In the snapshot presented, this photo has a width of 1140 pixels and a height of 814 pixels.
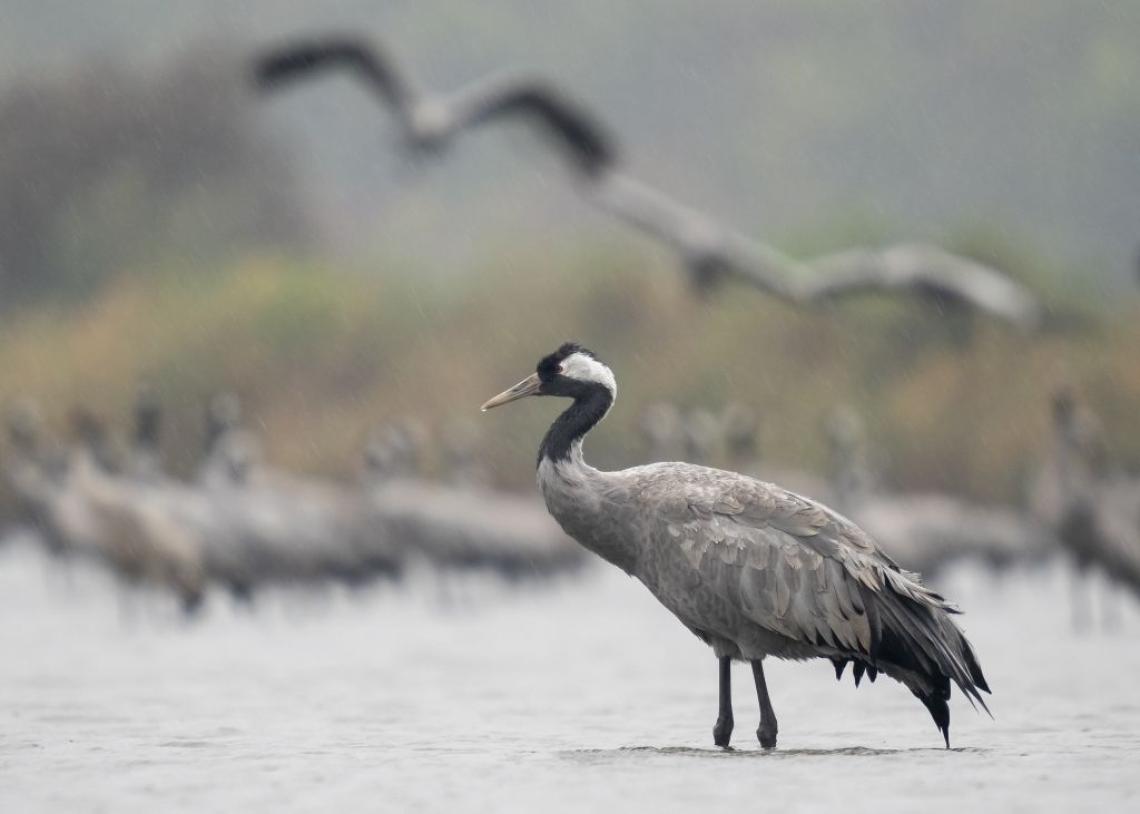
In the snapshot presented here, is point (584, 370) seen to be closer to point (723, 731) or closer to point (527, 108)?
point (723, 731)

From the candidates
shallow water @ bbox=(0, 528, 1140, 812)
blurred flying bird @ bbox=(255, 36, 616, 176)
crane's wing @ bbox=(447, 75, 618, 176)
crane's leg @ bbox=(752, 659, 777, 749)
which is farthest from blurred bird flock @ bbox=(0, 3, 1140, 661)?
crane's leg @ bbox=(752, 659, 777, 749)

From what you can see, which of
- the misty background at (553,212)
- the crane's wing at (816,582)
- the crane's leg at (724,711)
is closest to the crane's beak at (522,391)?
the crane's wing at (816,582)

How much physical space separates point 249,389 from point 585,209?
446 inches

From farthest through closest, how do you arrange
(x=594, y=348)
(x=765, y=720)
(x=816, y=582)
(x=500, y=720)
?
(x=594, y=348) → (x=500, y=720) → (x=765, y=720) → (x=816, y=582)

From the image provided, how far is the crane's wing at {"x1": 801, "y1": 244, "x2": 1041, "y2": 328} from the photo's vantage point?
30.4m

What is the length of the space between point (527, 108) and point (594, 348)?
5.39 meters

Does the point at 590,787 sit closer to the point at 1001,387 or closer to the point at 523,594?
the point at 523,594

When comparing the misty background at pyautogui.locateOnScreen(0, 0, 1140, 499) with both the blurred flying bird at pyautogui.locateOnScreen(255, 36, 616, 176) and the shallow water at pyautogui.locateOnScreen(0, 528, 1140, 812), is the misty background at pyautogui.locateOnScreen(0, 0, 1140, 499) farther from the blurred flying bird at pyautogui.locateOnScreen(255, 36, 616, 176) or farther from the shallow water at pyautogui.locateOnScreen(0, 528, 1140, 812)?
the shallow water at pyautogui.locateOnScreen(0, 528, 1140, 812)

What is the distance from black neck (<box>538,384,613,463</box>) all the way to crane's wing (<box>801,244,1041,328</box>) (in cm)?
2124

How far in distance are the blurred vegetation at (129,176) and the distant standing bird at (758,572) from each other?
95.9 feet

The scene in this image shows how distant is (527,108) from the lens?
1092 inches

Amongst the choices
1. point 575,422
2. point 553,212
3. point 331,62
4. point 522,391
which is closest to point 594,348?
point 331,62

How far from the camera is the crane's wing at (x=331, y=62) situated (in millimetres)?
25922

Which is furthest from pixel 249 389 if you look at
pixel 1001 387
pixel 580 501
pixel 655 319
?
pixel 580 501
